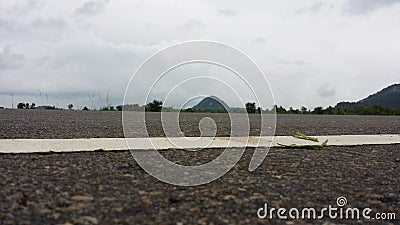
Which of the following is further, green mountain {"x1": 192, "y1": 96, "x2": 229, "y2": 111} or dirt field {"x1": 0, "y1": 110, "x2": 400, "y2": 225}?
green mountain {"x1": 192, "y1": 96, "x2": 229, "y2": 111}

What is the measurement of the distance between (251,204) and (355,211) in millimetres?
501

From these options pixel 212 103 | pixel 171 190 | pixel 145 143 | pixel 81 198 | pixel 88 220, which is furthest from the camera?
pixel 145 143

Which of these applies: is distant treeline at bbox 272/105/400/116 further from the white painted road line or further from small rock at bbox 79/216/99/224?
small rock at bbox 79/216/99/224

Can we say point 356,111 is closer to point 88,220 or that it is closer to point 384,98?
point 384,98

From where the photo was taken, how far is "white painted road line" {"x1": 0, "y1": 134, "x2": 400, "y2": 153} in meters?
3.81

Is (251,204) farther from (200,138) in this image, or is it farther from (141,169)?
(200,138)

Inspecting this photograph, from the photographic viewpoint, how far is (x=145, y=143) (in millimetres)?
4355

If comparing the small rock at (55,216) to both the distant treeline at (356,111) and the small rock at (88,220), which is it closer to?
the small rock at (88,220)

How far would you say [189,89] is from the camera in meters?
3.34

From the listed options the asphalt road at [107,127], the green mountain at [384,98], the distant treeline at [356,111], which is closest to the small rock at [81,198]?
the asphalt road at [107,127]

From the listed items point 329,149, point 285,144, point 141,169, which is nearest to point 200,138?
point 285,144

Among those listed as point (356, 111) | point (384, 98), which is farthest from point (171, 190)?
point (384, 98)

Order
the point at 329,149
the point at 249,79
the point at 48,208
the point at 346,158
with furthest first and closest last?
1. the point at 329,149
2. the point at 346,158
3. the point at 249,79
4. the point at 48,208

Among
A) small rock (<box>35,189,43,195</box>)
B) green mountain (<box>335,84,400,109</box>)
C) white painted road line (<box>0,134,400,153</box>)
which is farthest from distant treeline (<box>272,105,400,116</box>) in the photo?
small rock (<box>35,189,43,195</box>)
